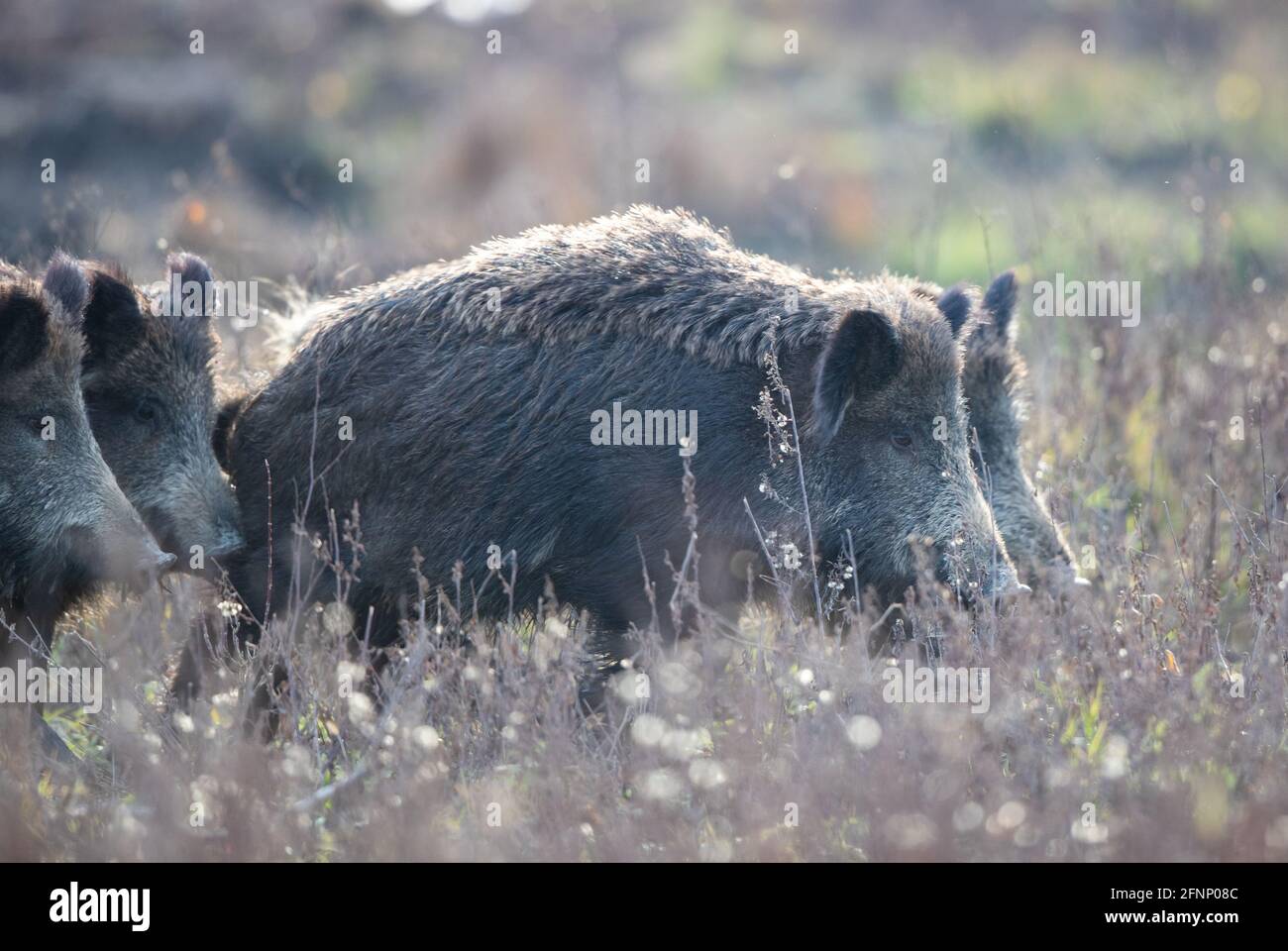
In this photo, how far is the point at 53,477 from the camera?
5410mm

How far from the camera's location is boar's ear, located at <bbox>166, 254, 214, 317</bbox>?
6253mm

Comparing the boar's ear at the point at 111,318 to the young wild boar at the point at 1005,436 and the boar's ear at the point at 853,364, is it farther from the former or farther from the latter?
the young wild boar at the point at 1005,436

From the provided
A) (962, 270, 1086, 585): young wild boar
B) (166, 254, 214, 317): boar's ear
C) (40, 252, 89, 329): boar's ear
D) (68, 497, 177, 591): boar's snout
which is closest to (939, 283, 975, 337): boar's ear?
(962, 270, 1086, 585): young wild boar

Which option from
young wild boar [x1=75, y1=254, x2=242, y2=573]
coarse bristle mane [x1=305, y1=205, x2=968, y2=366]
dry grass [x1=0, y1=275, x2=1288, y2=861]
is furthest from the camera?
young wild boar [x1=75, y1=254, x2=242, y2=573]

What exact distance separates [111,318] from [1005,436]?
373 centimetres

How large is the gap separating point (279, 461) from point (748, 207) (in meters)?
9.88

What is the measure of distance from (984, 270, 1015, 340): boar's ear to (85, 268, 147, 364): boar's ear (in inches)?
143

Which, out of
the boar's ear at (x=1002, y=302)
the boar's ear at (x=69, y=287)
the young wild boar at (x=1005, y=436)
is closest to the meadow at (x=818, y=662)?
the young wild boar at (x=1005, y=436)

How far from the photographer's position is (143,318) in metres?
→ 6.08

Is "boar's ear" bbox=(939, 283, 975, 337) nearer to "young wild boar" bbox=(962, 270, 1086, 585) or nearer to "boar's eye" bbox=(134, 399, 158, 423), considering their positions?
"young wild boar" bbox=(962, 270, 1086, 585)

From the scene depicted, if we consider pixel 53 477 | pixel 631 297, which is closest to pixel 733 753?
pixel 631 297

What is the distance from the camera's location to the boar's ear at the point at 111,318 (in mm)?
5965

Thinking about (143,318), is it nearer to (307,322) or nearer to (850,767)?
(307,322)

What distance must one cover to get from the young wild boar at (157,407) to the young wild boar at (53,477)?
391mm
